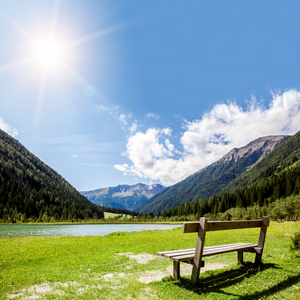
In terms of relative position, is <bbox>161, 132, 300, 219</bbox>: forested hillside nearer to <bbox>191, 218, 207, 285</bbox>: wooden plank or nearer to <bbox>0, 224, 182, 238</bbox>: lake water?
<bbox>0, 224, 182, 238</bbox>: lake water

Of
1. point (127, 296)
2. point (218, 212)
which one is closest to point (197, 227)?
point (127, 296)

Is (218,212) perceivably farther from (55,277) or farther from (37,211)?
(37,211)

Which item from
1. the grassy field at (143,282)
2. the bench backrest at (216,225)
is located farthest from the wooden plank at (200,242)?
the grassy field at (143,282)

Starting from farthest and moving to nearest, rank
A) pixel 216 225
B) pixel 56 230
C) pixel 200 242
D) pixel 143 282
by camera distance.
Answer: pixel 56 230
pixel 143 282
pixel 216 225
pixel 200 242

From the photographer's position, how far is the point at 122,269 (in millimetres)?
10461

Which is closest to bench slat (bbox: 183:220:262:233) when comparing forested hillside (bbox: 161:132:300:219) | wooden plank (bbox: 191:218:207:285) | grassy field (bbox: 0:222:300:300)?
wooden plank (bbox: 191:218:207:285)

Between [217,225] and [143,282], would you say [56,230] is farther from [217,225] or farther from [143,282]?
[217,225]

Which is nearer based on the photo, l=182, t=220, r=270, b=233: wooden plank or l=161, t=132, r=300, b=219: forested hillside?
l=182, t=220, r=270, b=233: wooden plank

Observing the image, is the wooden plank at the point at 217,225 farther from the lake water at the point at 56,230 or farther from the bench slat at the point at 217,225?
the lake water at the point at 56,230

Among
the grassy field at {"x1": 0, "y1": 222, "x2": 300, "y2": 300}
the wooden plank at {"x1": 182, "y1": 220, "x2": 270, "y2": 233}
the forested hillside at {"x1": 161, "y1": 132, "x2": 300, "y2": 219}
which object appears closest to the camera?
the grassy field at {"x1": 0, "y1": 222, "x2": 300, "y2": 300}

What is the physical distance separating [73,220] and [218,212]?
138 meters

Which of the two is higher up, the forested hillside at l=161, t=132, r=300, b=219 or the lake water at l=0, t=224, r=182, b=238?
the forested hillside at l=161, t=132, r=300, b=219

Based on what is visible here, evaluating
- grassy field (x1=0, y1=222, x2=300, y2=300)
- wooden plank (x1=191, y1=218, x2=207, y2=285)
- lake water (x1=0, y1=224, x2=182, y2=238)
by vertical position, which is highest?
wooden plank (x1=191, y1=218, x2=207, y2=285)

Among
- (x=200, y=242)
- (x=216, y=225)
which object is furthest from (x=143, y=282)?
(x=216, y=225)
